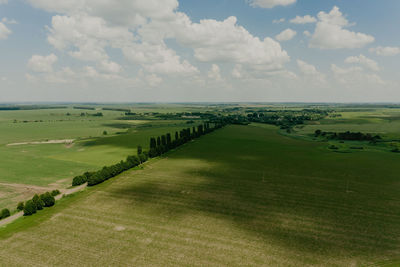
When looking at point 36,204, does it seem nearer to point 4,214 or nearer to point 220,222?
point 4,214

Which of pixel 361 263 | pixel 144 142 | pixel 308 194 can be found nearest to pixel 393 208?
pixel 308 194

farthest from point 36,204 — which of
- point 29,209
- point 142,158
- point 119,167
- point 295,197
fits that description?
point 295,197

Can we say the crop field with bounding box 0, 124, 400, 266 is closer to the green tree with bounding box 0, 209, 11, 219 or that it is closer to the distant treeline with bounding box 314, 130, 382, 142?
the green tree with bounding box 0, 209, 11, 219

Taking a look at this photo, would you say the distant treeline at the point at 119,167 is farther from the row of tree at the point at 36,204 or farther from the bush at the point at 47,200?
the row of tree at the point at 36,204

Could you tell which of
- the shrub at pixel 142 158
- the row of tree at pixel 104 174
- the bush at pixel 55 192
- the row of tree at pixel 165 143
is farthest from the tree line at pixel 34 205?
the row of tree at pixel 165 143

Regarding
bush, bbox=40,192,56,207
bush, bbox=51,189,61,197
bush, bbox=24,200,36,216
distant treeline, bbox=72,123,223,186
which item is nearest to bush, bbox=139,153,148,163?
distant treeline, bbox=72,123,223,186

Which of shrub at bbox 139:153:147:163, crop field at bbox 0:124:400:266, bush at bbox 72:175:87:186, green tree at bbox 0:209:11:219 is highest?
shrub at bbox 139:153:147:163
